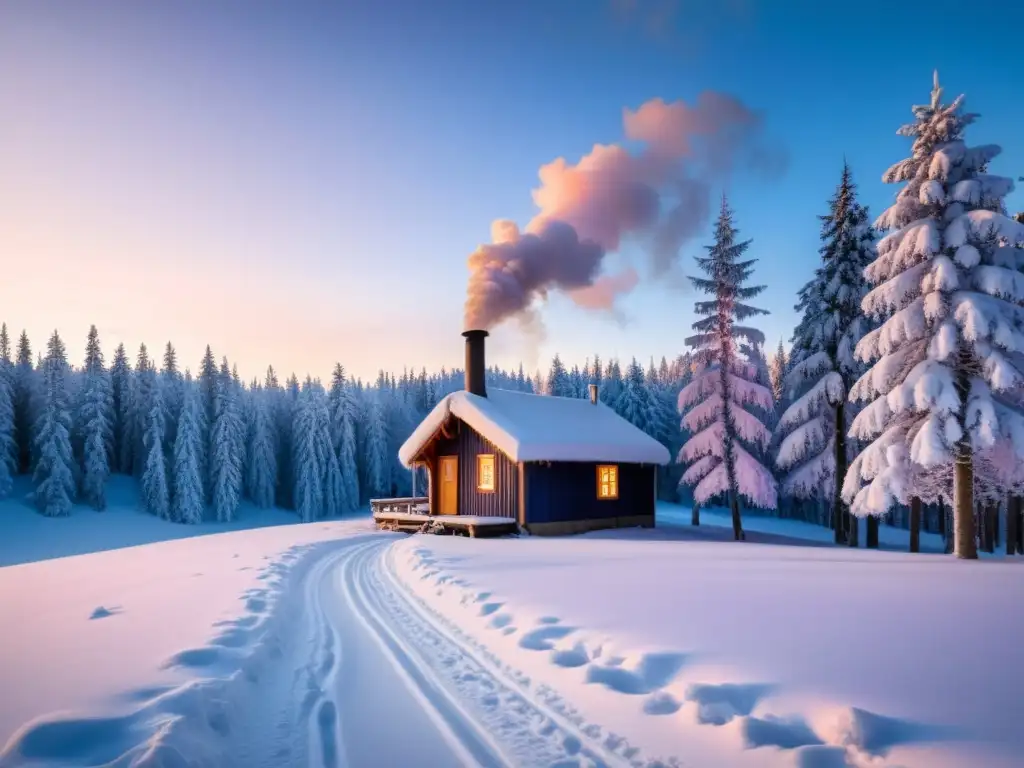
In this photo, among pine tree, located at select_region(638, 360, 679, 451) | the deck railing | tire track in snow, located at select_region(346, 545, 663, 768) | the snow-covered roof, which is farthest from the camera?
pine tree, located at select_region(638, 360, 679, 451)

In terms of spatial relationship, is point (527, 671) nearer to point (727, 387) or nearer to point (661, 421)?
point (727, 387)

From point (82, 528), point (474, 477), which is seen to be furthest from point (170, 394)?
point (474, 477)

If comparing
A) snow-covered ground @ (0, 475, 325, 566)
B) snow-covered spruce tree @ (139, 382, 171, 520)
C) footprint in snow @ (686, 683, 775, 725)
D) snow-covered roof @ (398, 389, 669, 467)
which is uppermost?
snow-covered roof @ (398, 389, 669, 467)

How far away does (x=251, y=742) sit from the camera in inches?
171

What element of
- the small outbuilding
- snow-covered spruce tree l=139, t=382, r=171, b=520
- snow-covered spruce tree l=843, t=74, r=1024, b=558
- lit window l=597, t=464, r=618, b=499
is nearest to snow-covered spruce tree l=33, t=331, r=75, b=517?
snow-covered spruce tree l=139, t=382, r=171, b=520

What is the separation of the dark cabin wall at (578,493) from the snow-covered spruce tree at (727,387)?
264 centimetres

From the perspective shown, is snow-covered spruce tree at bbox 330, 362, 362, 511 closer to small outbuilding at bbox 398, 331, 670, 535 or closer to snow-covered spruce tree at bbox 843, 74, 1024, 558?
small outbuilding at bbox 398, 331, 670, 535

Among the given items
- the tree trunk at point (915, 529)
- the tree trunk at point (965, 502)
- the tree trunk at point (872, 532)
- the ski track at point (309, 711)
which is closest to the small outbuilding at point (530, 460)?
the tree trunk at point (872, 532)

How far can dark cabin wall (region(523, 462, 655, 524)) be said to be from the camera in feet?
71.5

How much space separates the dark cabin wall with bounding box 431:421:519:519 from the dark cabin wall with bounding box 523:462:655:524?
794 mm

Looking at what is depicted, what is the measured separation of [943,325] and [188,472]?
5876 centimetres

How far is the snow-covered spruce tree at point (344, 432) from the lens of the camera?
2422 inches

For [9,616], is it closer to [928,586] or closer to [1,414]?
[928,586]

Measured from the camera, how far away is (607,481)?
24641 millimetres
